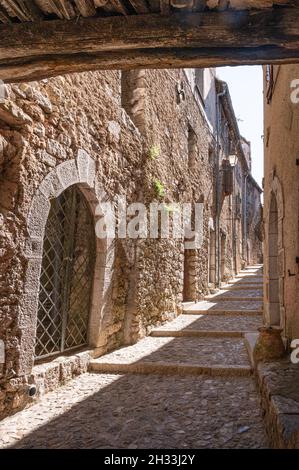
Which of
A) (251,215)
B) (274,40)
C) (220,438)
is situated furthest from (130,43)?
(251,215)

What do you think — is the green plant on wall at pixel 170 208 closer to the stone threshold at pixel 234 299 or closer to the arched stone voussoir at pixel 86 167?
the arched stone voussoir at pixel 86 167

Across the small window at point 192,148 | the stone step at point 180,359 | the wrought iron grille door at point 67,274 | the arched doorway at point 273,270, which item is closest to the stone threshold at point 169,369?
the stone step at point 180,359

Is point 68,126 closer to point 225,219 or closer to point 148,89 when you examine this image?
point 148,89

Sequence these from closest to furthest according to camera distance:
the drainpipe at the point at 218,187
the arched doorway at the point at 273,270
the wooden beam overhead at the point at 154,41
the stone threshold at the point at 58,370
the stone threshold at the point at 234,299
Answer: the wooden beam overhead at the point at 154,41, the stone threshold at the point at 58,370, the arched doorway at the point at 273,270, the stone threshold at the point at 234,299, the drainpipe at the point at 218,187

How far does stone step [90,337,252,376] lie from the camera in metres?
4.54

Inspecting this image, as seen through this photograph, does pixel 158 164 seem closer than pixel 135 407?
No

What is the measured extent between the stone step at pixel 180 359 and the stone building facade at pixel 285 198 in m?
0.69

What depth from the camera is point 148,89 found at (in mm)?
6695

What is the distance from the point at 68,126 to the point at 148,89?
298 cm

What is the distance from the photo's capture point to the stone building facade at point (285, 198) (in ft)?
13.3

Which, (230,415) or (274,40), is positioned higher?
(274,40)

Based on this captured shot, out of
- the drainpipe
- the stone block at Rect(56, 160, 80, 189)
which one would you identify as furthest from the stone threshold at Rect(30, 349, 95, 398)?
the drainpipe

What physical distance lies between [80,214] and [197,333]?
3.00 metres

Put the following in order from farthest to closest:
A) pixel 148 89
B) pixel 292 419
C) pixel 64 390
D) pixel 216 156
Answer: pixel 216 156, pixel 148 89, pixel 64 390, pixel 292 419
